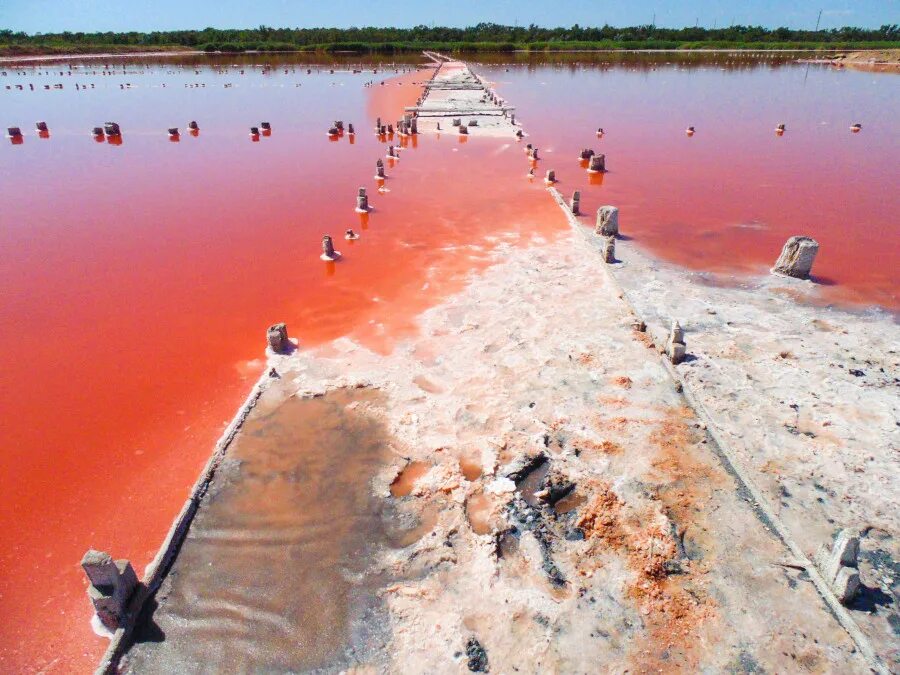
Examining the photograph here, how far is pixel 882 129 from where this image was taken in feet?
85.0

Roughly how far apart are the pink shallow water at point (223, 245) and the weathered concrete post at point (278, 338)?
54 centimetres

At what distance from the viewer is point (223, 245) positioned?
43.0 feet

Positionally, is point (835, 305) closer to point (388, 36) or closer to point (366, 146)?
point (366, 146)

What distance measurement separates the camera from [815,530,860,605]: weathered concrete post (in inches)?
180

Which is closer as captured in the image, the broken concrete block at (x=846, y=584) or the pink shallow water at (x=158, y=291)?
the broken concrete block at (x=846, y=584)

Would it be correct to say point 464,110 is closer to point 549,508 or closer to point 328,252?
point 328,252

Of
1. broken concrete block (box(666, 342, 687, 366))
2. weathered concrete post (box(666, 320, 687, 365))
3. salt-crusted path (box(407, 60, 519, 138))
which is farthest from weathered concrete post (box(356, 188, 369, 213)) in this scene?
salt-crusted path (box(407, 60, 519, 138))

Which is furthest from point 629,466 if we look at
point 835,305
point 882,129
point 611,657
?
point 882,129

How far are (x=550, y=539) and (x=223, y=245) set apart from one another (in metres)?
11.1

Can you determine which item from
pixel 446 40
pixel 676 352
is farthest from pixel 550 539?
pixel 446 40

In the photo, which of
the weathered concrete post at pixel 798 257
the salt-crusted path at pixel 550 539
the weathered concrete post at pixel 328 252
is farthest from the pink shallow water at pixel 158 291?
the weathered concrete post at pixel 798 257

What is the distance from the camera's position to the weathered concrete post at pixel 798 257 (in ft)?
35.2

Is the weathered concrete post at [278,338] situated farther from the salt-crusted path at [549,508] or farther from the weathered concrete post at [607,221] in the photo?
the weathered concrete post at [607,221]

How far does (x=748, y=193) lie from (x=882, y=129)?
1574cm
